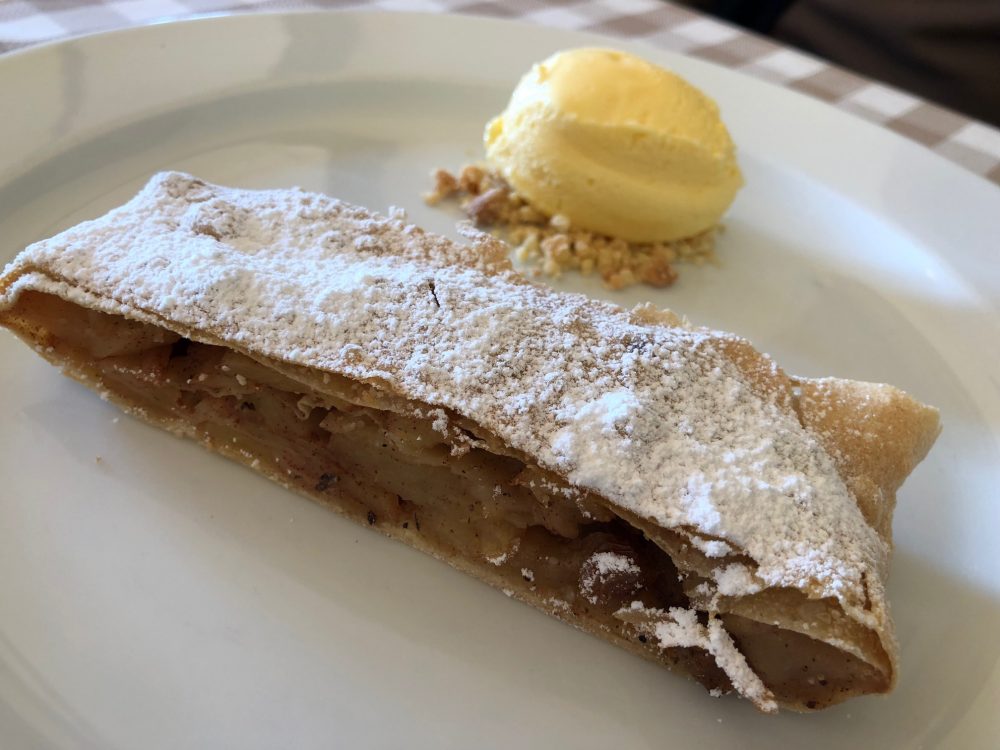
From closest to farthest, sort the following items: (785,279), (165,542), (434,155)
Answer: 1. (165,542)
2. (785,279)
3. (434,155)

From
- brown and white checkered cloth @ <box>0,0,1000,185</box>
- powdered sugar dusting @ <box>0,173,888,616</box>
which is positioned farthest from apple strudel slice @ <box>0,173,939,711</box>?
brown and white checkered cloth @ <box>0,0,1000,185</box>

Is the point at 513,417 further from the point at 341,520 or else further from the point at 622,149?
the point at 622,149

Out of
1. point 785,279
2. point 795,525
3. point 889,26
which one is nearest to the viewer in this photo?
point 795,525

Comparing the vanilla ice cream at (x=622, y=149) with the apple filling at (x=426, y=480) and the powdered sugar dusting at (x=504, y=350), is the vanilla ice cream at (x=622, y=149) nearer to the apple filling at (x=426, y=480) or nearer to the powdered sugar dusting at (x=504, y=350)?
the powdered sugar dusting at (x=504, y=350)

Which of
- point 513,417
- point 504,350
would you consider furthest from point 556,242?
point 513,417

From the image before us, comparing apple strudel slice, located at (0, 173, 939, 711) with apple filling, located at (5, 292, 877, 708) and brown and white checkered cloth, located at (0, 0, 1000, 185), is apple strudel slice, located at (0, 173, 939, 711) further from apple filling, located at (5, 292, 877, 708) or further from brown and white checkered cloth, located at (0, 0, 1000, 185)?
brown and white checkered cloth, located at (0, 0, 1000, 185)

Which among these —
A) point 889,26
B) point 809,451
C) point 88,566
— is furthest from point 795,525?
point 889,26

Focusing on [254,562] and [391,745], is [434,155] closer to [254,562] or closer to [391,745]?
[254,562]
